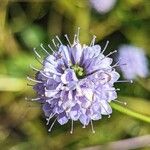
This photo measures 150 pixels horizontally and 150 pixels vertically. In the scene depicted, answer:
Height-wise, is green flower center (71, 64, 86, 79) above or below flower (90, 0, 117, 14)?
below

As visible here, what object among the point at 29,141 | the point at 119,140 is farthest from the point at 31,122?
the point at 119,140

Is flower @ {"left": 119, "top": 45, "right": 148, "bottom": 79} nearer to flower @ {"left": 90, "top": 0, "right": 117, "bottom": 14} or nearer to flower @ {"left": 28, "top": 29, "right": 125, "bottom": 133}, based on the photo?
flower @ {"left": 90, "top": 0, "right": 117, "bottom": 14}

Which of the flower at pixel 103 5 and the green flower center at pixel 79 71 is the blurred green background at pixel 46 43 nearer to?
the flower at pixel 103 5

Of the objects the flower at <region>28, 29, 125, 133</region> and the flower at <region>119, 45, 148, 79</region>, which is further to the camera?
the flower at <region>119, 45, 148, 79</region>

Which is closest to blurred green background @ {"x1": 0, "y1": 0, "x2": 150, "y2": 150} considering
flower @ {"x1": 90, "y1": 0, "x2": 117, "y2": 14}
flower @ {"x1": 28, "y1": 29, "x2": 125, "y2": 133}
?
flower @ {"x1": 90, "y1": 0, "x2": 117, "y2": 14}

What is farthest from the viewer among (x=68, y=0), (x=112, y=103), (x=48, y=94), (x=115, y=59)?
(x=68, y=0)

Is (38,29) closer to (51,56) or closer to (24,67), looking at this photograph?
(24,67)

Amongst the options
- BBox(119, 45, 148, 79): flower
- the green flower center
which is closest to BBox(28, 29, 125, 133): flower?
the green flower center
